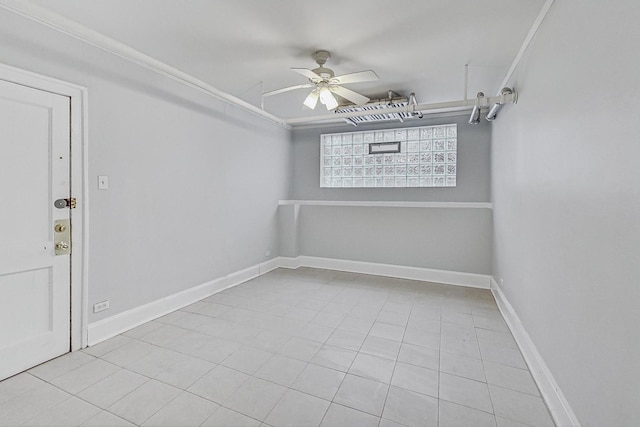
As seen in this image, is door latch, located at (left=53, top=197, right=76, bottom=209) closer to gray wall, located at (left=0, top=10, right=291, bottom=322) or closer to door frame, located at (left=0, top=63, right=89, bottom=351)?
door frame, located at (left=0, top=63, right=89, bottom=351)

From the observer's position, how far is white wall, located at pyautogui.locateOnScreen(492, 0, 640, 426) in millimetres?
1166

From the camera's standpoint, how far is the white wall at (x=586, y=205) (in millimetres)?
1166

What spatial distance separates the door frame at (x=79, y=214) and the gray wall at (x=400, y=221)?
3242 mm

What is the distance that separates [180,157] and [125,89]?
83cm

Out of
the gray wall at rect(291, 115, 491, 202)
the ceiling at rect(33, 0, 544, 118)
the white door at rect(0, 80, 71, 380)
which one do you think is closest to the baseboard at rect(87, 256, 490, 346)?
the white door at rect(0, 80, 71, 380)

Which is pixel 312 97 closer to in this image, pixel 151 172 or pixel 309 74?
pixel 309 74

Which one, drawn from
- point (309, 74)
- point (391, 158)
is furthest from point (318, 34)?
point (391, 158)

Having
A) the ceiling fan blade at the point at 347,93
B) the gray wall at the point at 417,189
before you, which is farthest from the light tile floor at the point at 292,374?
the ceiling fan blade at the point at 347,93

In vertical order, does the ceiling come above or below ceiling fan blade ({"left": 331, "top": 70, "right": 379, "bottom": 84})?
above

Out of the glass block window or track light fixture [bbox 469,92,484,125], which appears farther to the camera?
the glass block window

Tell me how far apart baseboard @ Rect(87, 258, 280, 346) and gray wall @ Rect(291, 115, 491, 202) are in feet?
6.50

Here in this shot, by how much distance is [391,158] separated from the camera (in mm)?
5117

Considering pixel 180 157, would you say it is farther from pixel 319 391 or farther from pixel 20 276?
pixel 319 391

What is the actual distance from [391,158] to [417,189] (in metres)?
0.70
